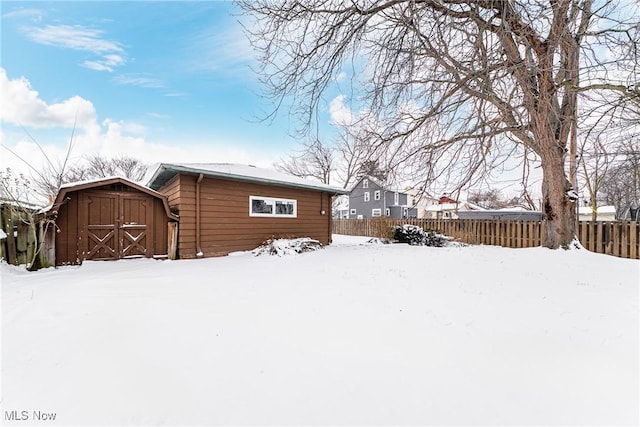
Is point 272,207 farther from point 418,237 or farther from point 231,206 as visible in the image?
point 418,237

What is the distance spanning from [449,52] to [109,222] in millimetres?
8013

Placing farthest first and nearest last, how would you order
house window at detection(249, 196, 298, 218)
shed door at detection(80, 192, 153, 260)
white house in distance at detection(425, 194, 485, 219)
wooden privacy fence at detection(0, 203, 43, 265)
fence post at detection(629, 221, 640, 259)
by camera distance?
white house in distance at detection(425, 194, 485, 219)
house window at detection(249, 196, 298, 218)
fence post at detection(629, 221, 640, 259)
shed door at detection(80, 192, 153, 260)
wooden privacy fence at detection(0, 203, 43, 265)

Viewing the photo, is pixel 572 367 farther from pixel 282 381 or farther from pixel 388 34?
pixel 388 34

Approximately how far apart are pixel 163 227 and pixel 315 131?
5.08 m

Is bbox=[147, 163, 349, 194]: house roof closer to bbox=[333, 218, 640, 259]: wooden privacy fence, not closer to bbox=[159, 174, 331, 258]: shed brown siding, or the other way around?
bbox=[159, 174, 331, 258]: shed brown siding

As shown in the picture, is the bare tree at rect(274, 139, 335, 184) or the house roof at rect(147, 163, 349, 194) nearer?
the house roof at rect(147, 163, 349, 194)

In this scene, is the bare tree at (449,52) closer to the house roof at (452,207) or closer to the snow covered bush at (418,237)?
the snow covered bush at (418,237)

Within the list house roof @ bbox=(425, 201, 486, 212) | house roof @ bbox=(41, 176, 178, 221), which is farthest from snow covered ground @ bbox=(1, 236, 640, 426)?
house roof @ bbox=(425, 201, 486, 212)

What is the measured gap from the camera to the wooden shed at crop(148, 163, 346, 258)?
7484 mm

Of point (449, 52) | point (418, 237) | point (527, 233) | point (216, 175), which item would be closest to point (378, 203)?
Answer: point (418, 237)

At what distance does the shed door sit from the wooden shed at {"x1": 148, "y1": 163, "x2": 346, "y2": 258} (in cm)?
80

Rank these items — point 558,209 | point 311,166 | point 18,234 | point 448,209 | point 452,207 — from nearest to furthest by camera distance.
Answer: point 18,234 < point 558,209 < point 311,166 < point 452,207 < point 448,209

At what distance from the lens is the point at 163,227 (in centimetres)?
750

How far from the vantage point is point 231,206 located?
8.35 m
